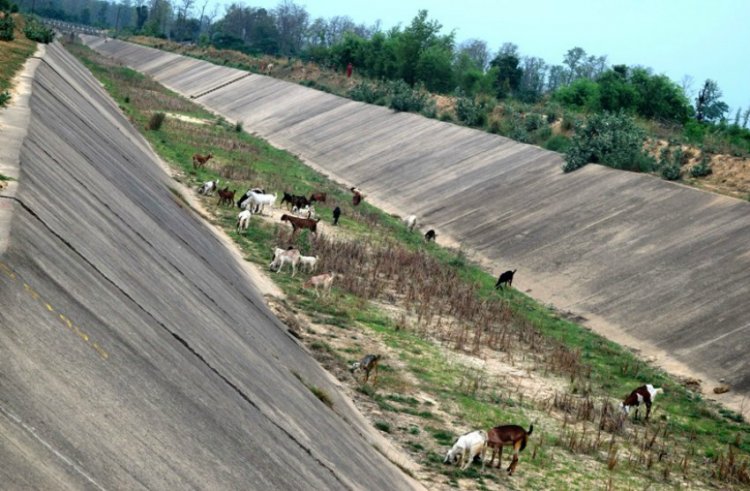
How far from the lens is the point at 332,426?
12805 millimetres

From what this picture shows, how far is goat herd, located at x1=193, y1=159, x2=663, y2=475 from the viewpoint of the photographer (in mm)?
14172

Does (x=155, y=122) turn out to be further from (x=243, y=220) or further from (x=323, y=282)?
(x=323, y=282)

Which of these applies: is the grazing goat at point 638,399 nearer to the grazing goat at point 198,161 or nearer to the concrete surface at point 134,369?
the concrete surface at point 134,369

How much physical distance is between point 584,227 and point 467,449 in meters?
20.7

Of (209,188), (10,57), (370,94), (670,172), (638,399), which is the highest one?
(670,172)

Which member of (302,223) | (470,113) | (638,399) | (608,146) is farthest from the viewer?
(470,113)

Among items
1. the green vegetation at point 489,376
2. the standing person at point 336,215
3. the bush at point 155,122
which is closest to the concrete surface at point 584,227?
the green vegetation at point 489,376

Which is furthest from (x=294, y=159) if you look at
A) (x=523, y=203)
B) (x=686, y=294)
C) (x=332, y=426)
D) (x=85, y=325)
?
(x=85, y=325)

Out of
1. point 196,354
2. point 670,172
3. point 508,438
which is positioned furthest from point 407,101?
point 196,354

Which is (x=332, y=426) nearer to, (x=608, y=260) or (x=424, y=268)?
(x=424, y=268)

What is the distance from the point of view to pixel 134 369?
27.5 ft

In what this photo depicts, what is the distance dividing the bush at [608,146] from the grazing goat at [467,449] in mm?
26580

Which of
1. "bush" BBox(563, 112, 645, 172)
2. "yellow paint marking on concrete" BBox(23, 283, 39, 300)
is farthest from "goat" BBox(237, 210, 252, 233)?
"yellow paint marking on concrete" BBox(23, 283, 39, 300)

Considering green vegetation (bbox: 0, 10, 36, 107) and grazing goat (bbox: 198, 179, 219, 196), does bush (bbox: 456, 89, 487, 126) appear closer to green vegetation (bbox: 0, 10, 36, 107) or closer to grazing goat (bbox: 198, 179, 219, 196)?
green vegetation (bbox: 0, 10, 36, 107)
